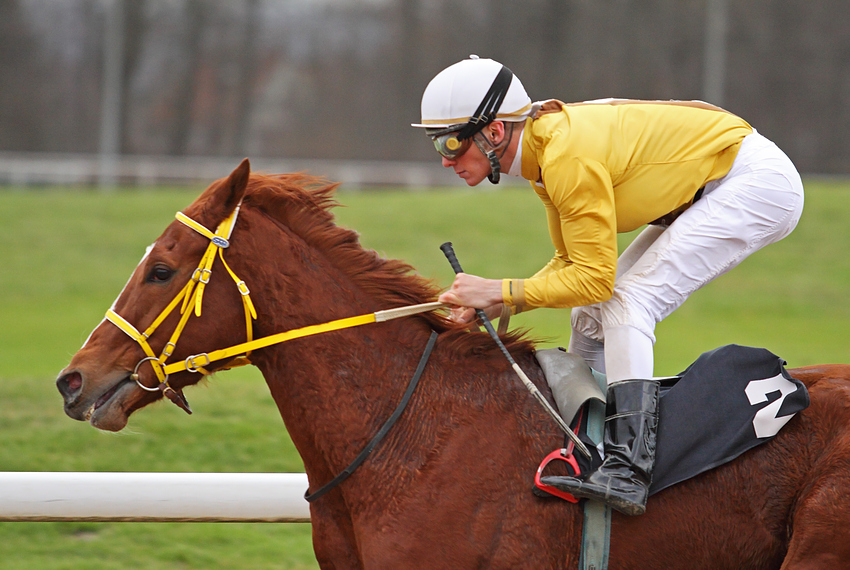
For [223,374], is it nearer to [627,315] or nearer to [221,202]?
[221,202]

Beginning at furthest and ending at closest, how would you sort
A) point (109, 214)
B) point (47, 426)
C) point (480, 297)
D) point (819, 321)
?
point (109, 214)
point (819, 321)
point (47, 426)
point (480, 297)

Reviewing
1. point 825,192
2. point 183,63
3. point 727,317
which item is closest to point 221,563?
point 727,317

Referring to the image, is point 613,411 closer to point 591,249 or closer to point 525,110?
point 591,249

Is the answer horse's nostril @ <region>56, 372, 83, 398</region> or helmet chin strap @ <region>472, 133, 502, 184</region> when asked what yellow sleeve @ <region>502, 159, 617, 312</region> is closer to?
helmet chin strap @ <region>472, 133, 502, 184</region>

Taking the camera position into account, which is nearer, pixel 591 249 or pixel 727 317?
pixel 591 249

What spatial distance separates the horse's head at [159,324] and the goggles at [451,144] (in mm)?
662

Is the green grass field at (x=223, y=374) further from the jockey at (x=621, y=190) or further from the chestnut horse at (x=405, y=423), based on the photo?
the chestnut horse at (x=405, y=423)

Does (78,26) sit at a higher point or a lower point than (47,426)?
higher

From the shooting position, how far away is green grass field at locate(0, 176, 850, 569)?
16.2 feet

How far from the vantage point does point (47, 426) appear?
659 cm

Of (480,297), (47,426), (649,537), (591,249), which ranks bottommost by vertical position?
(47,426)

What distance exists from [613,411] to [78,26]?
31599 millimetres

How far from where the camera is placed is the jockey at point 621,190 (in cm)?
283

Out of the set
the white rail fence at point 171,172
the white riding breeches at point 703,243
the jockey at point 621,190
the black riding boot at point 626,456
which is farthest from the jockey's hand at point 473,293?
the white rail fence at point 171,172
